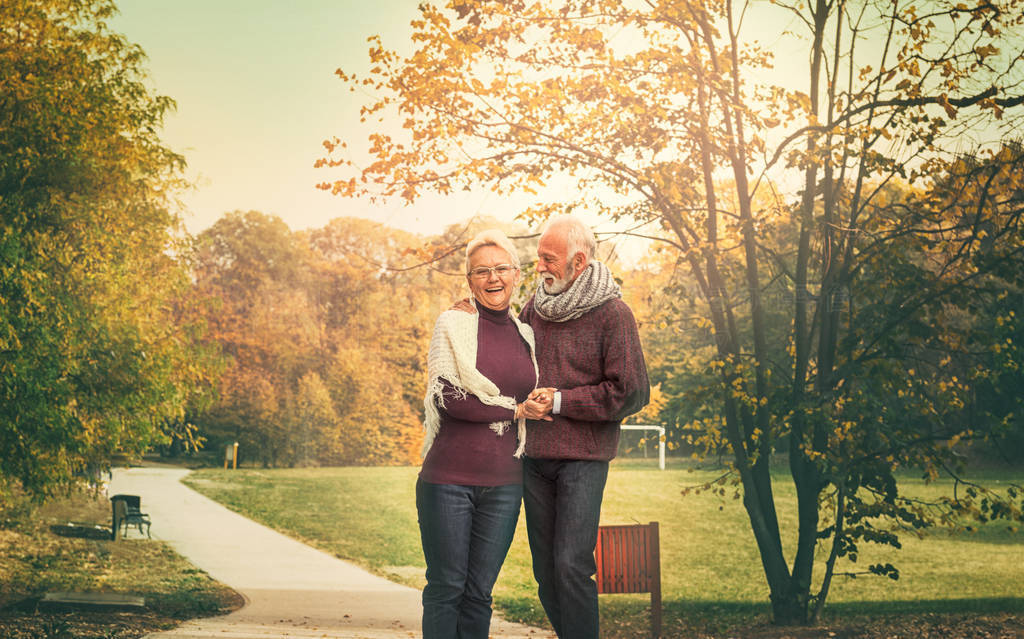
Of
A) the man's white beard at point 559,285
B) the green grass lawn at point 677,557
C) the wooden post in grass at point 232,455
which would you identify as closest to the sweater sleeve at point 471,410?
the man's white beard at point 559,285

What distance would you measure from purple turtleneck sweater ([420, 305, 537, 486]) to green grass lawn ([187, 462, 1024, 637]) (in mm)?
4223

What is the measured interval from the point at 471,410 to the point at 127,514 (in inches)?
255

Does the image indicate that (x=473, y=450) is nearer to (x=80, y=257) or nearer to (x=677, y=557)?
(x=80, y=257)

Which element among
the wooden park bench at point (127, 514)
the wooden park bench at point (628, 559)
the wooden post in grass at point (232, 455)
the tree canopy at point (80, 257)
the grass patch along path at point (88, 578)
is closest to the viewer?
the wooden park bench at point (628, 559)

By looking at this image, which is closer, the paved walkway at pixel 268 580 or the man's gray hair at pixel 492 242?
the man's gray hair at pixel 492 242

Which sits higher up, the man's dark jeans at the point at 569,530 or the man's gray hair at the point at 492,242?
the man's gray hair at the point at 492,242

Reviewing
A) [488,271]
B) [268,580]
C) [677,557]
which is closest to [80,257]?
[268,580]

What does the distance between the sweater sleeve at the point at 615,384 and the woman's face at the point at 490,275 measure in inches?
11.8

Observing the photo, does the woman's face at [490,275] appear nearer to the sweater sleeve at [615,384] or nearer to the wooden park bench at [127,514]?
the sweater sleeve at [615,384]

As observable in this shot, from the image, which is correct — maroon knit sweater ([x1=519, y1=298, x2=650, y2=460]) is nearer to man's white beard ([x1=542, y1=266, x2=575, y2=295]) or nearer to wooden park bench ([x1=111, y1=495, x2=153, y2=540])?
man's white beard ([x1=542, y1=266, x2=575, y2=295])

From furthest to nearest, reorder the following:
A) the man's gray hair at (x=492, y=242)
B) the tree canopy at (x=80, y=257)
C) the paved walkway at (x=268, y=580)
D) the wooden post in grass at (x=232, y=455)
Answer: the wooden post in grass at (x=232, y=455)
the tree canopy at (x=80, y=257)
the paved walkway at (x=268, y=580)
the man's gray hair at (x=492, y=242)

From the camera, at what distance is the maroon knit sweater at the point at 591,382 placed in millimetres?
2559

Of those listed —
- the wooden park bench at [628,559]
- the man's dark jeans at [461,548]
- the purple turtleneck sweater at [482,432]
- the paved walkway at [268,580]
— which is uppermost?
the purple turtleneck sweater at [482,432]

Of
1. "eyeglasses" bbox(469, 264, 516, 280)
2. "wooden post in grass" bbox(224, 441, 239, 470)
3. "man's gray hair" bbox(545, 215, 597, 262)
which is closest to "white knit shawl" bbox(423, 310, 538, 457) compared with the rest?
"eyeglasses" bbox(469, 264, 516, 280)
